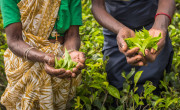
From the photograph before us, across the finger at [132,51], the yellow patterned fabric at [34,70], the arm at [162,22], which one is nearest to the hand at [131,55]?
the finger at [132,51]

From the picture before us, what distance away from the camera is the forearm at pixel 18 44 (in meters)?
1.82

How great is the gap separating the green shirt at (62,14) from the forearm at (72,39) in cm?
5

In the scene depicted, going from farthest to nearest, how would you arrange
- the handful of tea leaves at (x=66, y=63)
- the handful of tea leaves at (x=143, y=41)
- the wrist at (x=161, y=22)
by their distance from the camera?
1. the wrist at (x=161, y=22)
2. the handful of tea leaves at (x=66, y=63)
3. the handful of tea leaves at (x=143, y=41)

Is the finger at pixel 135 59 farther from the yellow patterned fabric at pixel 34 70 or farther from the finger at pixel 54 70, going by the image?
the yellow patterned fabric at pixel 34 70

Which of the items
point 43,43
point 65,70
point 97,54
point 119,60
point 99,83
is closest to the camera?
point 65,70

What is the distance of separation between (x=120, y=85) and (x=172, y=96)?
0.48 meters

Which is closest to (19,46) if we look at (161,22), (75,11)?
(75,11)

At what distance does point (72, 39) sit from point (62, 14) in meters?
0.23

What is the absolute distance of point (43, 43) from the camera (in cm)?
199

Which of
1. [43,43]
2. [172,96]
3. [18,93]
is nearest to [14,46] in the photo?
[43,43]

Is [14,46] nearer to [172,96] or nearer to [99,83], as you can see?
[99,83]

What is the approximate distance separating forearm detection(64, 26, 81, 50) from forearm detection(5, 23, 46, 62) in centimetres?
31

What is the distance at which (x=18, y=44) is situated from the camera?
1.86 metres

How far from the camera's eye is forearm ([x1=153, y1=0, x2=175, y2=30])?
1.99 metres
